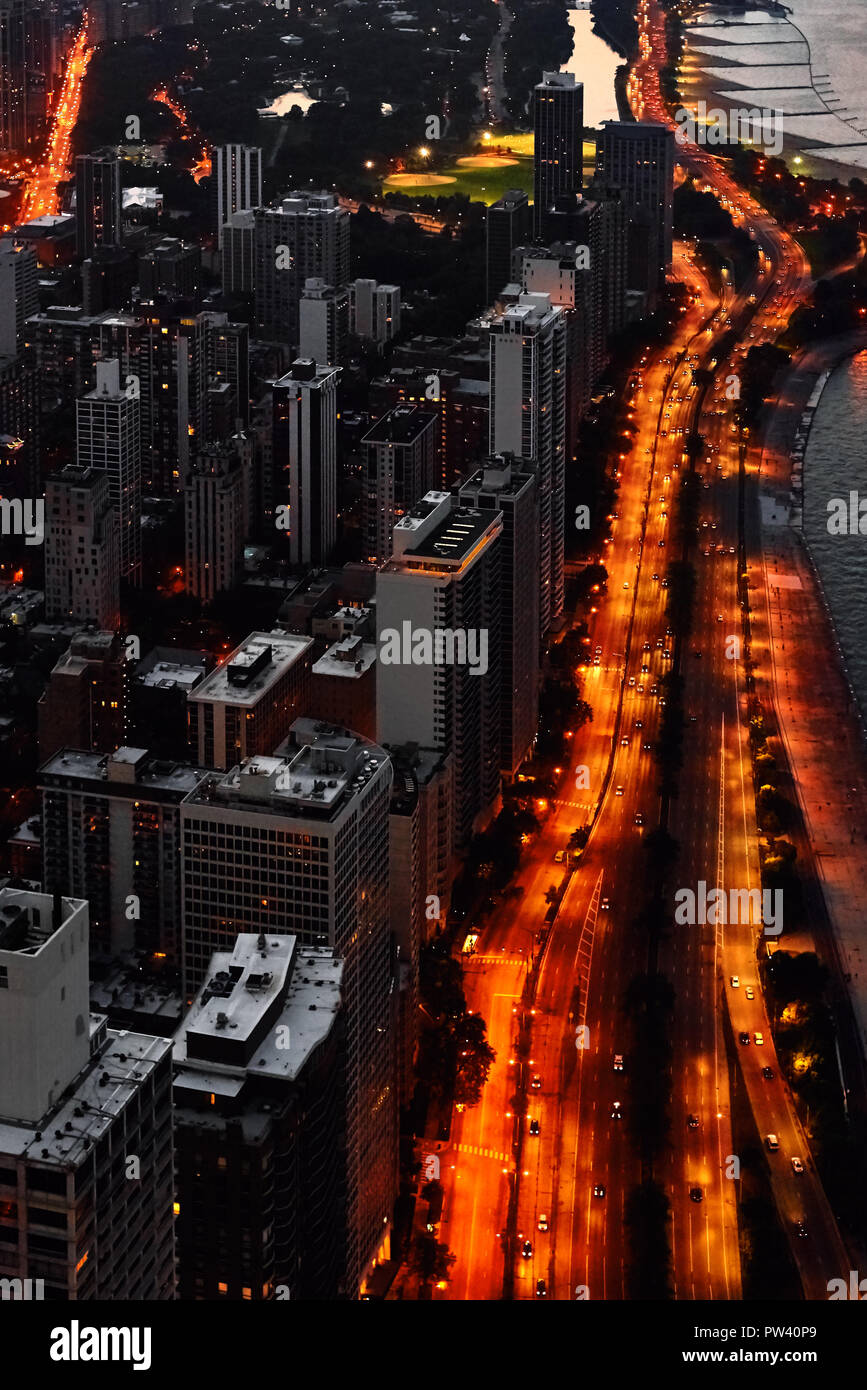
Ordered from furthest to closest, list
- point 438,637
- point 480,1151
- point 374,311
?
point 374,311 < point 438,637 < point 480,1151

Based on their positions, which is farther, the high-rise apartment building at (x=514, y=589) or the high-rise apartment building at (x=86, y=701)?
the high-rise apartment building at (x=514, y=589)

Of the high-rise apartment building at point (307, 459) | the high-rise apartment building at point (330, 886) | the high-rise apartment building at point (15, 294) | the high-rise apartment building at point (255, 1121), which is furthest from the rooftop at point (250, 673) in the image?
the high-rise apartment building at point (15, 294)

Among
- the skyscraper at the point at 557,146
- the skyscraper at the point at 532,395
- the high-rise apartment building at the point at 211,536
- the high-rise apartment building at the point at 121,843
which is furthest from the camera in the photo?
the skyscraper at the point at 557,146

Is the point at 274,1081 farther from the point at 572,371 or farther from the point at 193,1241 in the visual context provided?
the point at 572,371

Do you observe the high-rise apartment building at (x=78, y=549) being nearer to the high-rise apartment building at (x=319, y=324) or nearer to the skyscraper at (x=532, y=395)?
the skyscraper at (x=532, y=395)

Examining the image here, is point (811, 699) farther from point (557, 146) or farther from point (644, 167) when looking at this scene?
point (644, 167)

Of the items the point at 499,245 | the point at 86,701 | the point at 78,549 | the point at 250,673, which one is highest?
the point at 499,245

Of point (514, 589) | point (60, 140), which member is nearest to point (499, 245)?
point (60, 140)
